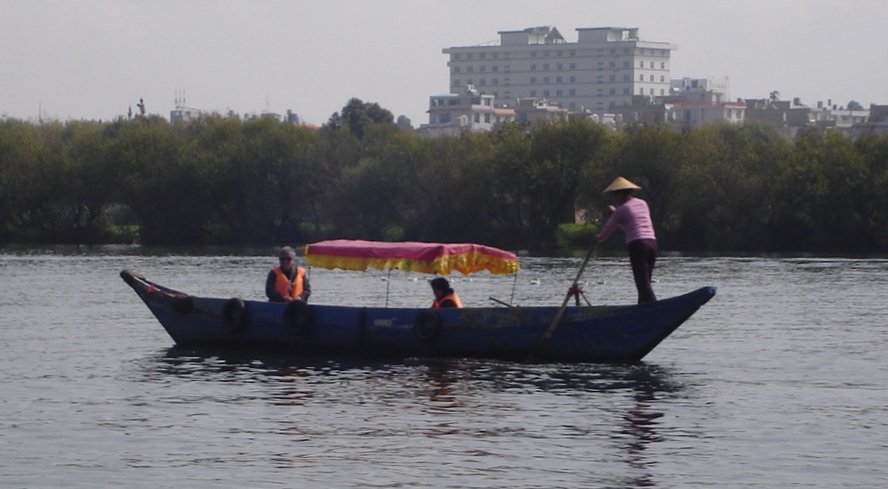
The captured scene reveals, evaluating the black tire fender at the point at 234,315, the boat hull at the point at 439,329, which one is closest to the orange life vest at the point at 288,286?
the boat hull at the point at 439,329

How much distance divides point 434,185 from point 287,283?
64.5 metres

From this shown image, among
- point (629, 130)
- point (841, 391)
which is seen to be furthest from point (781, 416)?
point (629, 130)

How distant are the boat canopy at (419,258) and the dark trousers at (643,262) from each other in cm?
305

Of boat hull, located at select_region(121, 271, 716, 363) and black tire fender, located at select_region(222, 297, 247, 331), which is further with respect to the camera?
black tire fender, located at select_region(222, 297, 247, 331)

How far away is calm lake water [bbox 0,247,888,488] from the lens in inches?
685

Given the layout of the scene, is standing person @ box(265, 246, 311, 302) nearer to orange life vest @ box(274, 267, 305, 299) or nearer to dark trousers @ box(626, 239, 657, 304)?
orange life vest @ box(274, 267, 305, 299)

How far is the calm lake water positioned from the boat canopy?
6.55ft

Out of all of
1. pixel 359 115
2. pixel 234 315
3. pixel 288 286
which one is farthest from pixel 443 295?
pixel 359 115

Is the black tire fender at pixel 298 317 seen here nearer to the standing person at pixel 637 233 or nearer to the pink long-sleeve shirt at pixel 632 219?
the standing person at pixel 637 233

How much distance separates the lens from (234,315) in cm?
2967

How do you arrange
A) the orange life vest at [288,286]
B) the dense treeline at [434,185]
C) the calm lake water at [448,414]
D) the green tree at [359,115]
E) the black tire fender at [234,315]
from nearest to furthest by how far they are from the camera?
1. the calm lake water at [448,414]
2. the black tire fender at [234,315]
3. the orange life vest at [288,286]
4. the dense treeline at [434,185]
5. the green tree at [359,115]

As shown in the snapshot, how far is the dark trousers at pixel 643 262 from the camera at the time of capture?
25625mm

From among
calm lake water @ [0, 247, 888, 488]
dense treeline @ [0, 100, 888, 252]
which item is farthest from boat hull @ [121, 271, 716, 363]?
dense treeline @ [0, 100, 888, 252]

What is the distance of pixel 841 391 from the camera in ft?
77.7
